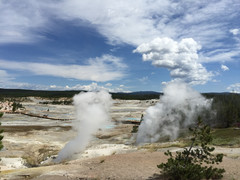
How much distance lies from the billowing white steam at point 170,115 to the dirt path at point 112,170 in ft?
54.3

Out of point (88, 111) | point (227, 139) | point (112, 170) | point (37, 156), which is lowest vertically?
point (37, 156)

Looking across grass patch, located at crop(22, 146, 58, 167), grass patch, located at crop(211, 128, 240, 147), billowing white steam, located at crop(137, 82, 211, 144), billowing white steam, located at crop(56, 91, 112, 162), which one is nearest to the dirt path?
grass patch, located at crop(22, 146, 58, 167)

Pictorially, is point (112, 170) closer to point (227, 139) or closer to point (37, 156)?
point (37, 156)

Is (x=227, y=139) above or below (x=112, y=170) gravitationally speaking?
above

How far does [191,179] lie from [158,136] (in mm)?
25339

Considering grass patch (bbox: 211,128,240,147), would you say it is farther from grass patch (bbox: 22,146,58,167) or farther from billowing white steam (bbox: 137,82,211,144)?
grass patch (bbox: 22,146,58,167)

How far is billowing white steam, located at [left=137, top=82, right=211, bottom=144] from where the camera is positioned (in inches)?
1594

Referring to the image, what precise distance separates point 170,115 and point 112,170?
25077 mm

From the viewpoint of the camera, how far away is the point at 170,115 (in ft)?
138

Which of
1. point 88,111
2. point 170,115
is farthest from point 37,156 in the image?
point 170,115

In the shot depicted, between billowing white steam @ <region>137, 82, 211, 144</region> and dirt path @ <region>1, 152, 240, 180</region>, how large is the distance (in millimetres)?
16542

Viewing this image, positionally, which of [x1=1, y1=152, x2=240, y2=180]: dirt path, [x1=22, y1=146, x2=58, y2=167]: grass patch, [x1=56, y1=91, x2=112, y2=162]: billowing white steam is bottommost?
[x1=22, y1=146, x2=58, y2=167]: grass patch

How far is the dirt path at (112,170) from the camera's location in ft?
58.2

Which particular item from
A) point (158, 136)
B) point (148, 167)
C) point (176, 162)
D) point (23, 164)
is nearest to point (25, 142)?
point (23, 164)
